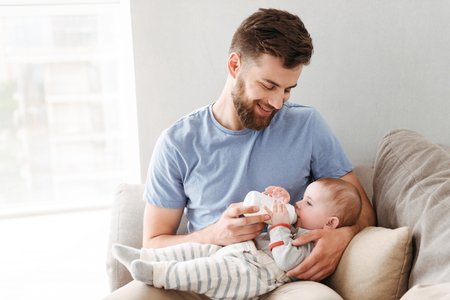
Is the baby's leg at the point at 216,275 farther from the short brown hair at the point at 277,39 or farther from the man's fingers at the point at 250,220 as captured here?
the short brown hair at the point at 277,39

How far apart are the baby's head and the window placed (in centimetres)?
142

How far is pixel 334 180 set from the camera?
129cm

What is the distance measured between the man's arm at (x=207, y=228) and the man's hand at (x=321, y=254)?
16 cm

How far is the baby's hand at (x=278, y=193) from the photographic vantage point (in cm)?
131

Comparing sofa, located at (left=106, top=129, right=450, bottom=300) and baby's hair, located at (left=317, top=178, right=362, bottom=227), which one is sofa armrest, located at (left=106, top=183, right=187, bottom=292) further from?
baby's hair, located at (left=317, top=178, right=362, bottom=227)

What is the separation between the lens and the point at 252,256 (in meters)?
1.19

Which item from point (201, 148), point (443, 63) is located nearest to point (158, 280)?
point (201, 148)

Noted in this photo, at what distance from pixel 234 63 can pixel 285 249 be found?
71cm

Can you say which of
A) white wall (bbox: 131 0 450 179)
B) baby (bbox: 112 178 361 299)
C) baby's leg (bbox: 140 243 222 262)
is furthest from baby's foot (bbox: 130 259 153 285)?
white wall (bbox: 131 0 450 179)

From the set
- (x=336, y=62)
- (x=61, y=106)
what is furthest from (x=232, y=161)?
(x=61, y=106)

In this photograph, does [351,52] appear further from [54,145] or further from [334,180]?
[54,145]

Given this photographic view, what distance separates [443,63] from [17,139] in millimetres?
2748

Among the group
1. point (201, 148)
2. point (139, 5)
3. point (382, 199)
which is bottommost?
point (382, 199)

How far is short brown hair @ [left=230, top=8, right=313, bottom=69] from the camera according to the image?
1.23 m
